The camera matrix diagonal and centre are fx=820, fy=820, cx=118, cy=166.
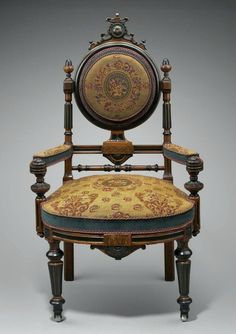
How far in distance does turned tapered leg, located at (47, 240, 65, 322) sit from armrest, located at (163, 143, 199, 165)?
2.26 ft

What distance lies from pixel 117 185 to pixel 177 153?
323 millimetres

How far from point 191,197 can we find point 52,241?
0.66 meters

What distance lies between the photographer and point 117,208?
3.55 metres

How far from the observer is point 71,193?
12.3ft

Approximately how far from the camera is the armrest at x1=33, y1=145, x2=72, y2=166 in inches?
147

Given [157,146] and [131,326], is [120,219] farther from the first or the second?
[157,146]

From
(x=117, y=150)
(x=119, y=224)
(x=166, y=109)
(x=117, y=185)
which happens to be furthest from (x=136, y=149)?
(x=119, y=224)

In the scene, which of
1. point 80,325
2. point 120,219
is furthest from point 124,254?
point 80,325

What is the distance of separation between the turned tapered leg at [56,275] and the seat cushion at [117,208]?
133mm

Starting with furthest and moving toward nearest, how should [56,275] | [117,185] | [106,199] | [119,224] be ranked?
[117,185], [56,275], [106,199], [119,224]

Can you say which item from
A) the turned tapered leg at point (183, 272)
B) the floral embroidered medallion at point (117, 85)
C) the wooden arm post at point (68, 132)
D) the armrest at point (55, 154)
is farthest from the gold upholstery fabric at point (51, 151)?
the turned tapered leg at point (183, 272)

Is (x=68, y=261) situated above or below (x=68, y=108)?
below

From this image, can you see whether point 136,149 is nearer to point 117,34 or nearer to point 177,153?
point 177,153

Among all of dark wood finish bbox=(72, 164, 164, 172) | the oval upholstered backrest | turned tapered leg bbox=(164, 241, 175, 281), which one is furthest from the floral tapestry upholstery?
turned tapered leg bbox=(164, 241, 175, 281)
